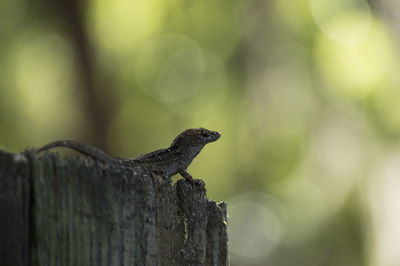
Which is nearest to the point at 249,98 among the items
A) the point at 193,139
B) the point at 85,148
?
the point at 193,139

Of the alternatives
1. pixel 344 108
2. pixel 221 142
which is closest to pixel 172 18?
pixel 221 142

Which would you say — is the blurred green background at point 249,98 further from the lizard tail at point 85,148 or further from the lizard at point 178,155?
the lizard tail at point 85,148

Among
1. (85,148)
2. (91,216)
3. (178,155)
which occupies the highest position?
(178,155)

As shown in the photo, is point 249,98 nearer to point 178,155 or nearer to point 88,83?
point 88,83

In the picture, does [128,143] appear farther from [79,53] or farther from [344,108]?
[344,108]

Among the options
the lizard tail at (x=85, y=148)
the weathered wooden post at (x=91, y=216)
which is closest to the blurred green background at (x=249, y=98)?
the lizard tail at (x=85, y=148)
